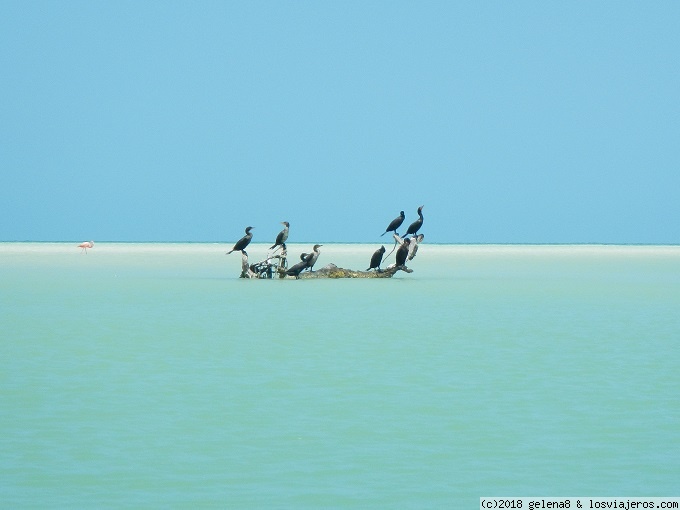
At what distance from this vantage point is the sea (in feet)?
18.9

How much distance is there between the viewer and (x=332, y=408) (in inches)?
309

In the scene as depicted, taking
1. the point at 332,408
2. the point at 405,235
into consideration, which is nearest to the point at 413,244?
the point at 405,235

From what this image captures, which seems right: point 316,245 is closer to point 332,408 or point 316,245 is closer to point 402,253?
point 402,253

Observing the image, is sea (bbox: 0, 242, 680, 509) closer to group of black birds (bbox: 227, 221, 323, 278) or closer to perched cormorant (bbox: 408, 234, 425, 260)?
group of black birds (bbox: 227, 221, 323, 278)

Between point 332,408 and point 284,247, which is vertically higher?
point 284,247

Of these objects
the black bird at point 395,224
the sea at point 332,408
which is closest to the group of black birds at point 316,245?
the black bird at point 395,224

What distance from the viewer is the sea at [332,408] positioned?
5.77 meters

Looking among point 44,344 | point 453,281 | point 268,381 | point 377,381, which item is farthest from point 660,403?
point 453,281

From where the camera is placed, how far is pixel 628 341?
12.4m

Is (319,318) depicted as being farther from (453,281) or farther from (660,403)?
(453,281)

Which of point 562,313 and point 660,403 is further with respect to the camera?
point 562,313

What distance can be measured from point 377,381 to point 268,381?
0.86m

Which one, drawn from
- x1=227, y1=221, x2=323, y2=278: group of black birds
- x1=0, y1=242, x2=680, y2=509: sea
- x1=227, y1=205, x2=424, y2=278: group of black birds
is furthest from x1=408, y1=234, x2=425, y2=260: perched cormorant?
x1=0, y1=242, x2=680, y2=509: sea

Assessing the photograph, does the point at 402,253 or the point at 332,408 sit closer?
the point at 332,408
